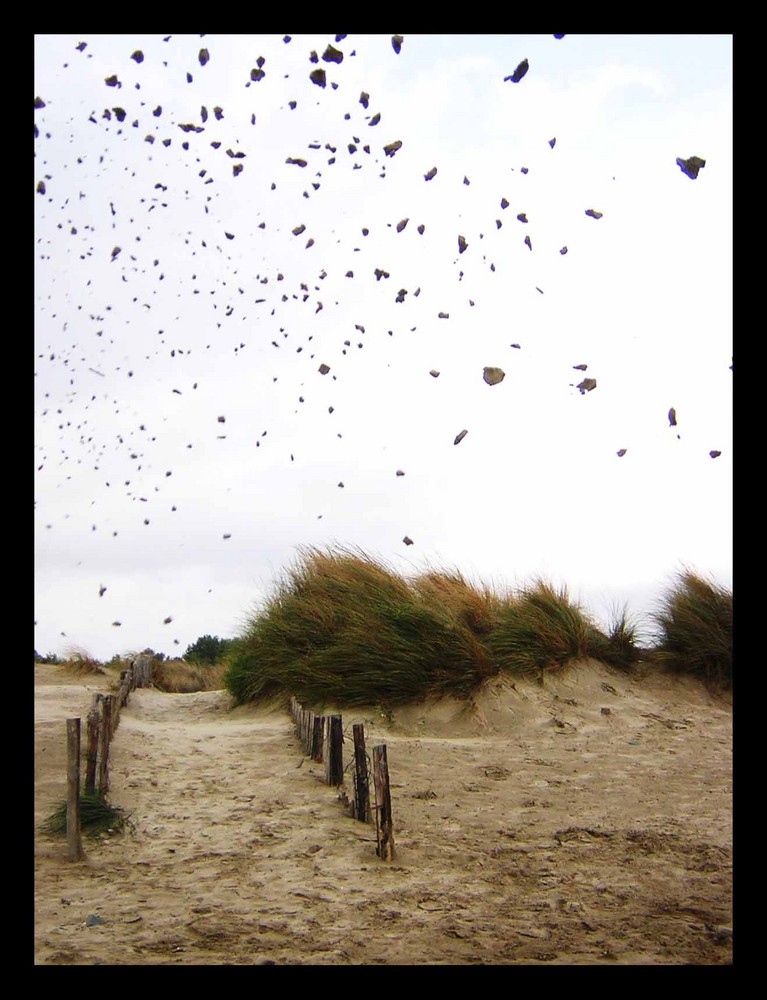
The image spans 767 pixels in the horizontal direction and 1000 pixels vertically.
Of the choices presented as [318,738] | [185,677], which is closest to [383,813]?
[318,738]

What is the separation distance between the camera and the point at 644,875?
5734 mm

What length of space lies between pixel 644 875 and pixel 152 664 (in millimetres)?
12455

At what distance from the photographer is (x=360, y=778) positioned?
252 inches

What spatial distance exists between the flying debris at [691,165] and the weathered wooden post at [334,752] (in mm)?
4553

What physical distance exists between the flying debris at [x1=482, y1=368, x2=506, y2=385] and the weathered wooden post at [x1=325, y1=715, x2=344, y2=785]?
9.19ft

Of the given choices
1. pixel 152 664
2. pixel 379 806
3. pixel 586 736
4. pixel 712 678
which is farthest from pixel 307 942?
pixel 152 664

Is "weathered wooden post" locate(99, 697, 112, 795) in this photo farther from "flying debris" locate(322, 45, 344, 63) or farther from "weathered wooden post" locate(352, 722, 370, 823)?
"flying debris" locate(322, 45, 344, 63)

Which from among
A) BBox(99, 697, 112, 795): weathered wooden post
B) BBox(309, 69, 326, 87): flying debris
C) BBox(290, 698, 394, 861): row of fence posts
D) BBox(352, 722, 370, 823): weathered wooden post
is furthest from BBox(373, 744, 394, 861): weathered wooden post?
BBox(309, 69, 326, 87): flying debris

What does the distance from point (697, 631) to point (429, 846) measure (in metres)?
6.24

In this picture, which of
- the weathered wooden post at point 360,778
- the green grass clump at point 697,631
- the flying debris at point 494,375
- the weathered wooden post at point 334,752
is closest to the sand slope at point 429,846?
the weathered wooden post at point 360,778

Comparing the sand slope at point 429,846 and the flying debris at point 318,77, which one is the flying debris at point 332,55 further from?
the sand slope at point 429,846

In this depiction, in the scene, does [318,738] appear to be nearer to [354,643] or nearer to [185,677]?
[354,643]
